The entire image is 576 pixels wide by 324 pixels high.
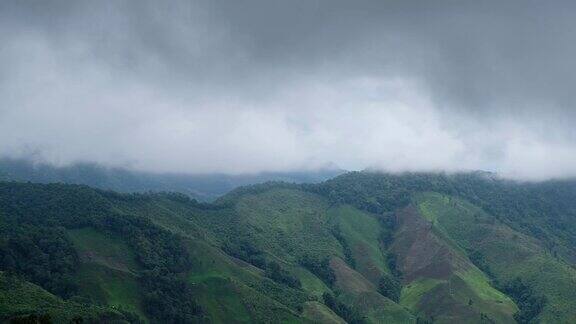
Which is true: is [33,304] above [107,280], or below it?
above

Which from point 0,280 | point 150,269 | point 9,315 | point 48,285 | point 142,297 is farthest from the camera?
point 150,269

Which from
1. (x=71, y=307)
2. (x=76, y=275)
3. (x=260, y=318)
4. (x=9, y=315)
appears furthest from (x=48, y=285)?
(x=260, y=318)

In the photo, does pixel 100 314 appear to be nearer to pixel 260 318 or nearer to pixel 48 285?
pixel 48 285

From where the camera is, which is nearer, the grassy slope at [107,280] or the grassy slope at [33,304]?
the grassy slope at [33,304]

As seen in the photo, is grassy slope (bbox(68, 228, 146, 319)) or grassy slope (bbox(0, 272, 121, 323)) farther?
grassy slope (bbox(68, 228, 146, 319))

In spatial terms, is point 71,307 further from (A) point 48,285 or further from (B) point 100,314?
(A) point 48,285

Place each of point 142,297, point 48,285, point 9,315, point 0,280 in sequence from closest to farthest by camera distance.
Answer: point 9,315
point 0,280
point 48,285
point 142,297

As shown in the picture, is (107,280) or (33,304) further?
(107,280)

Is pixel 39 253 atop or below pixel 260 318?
atop

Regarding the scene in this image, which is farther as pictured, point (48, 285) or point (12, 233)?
point (12, 233)
